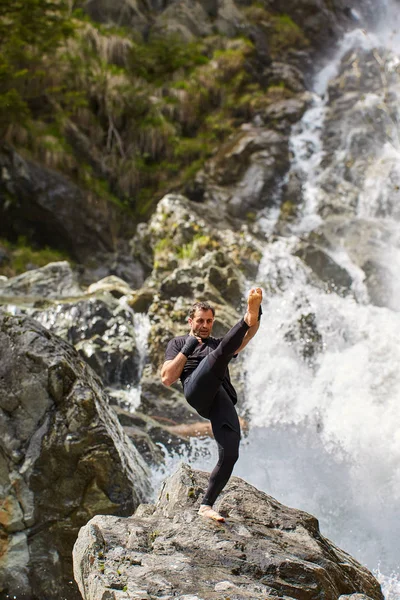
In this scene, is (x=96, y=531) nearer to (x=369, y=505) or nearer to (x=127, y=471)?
A: (x=127, y=471)

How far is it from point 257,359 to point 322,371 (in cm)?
102

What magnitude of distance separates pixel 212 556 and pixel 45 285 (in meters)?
8.40

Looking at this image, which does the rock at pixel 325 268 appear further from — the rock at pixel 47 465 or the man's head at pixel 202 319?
the man's head at pixel 202 319

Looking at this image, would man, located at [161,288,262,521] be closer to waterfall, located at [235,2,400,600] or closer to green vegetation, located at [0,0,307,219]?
waterfall, located at [235,2,400,600]

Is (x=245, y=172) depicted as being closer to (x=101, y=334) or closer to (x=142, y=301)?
(x=142, y=301)

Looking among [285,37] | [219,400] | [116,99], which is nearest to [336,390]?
[219,400]

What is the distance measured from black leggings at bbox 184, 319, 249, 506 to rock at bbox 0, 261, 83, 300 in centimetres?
723

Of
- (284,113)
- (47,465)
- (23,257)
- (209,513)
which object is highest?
(284,113)

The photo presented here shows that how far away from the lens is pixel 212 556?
3064 millimetres

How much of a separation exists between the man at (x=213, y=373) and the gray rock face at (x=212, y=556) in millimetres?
238

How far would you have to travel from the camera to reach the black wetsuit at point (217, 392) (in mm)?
3256

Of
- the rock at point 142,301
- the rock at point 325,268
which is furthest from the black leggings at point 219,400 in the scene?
the rock at point 325,268

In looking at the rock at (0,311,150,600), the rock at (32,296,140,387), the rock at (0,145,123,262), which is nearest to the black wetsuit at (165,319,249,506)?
the rock at (0,311,150,600)

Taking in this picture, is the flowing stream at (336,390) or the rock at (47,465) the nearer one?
the rock at (47,465)
